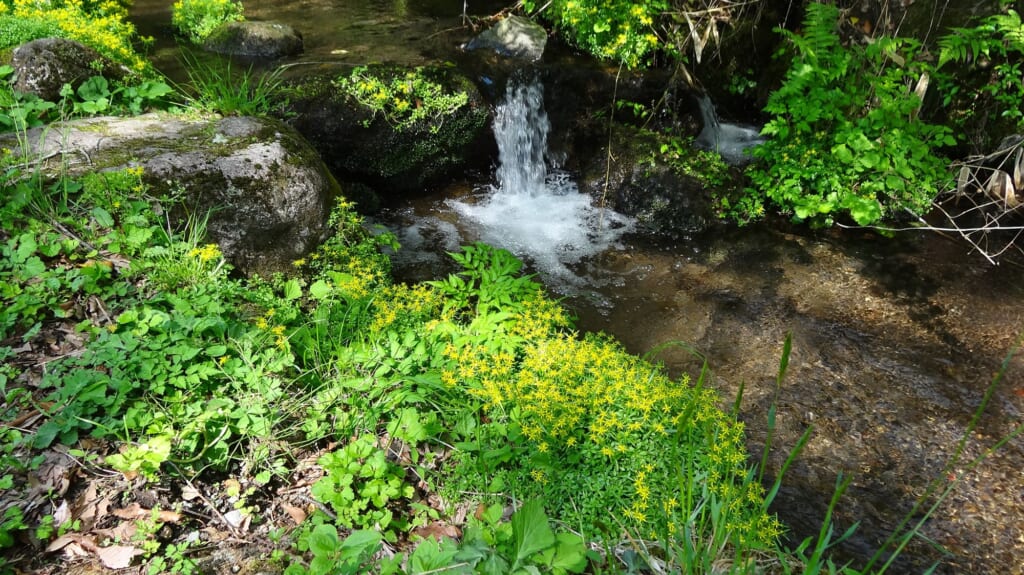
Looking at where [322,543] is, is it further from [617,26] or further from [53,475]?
[617,26]

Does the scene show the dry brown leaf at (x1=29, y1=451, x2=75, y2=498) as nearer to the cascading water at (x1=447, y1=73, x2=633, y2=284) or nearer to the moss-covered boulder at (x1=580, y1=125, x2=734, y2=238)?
the cascading water at (x1=447, y1=73, x2=633, y2=284)

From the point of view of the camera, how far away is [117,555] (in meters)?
1.97

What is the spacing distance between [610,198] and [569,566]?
18.2ft

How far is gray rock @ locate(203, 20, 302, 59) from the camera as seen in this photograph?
8211 millimetres

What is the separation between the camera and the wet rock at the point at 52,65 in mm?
4367

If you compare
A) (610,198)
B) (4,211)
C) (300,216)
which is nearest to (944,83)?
(610,198)

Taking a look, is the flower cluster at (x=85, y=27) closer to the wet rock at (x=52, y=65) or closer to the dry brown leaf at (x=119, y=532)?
the wet rock at (x=52, y=65)

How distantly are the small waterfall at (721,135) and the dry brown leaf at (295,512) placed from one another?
22.0ft

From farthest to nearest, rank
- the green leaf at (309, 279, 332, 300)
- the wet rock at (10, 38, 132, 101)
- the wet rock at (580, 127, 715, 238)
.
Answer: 1. the wet rock at (580, 127, 715, 238)
2. the wet rock at (10, 38, 132, 101)
3. the green leaf at (309, 279, 332, 300)

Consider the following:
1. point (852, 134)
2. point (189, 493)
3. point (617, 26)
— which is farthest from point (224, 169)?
point (852, 134)

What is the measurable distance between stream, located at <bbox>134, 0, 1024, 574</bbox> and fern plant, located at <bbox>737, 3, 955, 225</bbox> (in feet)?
1.45

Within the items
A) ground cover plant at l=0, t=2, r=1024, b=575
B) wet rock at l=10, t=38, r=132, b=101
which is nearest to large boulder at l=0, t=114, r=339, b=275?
ground cover plant at l=0, t=2, r=1024, b=575

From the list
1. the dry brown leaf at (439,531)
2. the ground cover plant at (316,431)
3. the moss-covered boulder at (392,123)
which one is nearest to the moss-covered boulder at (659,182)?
the moss-covered boulder at (392,123)

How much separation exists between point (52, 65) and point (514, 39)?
5593 millimetres
